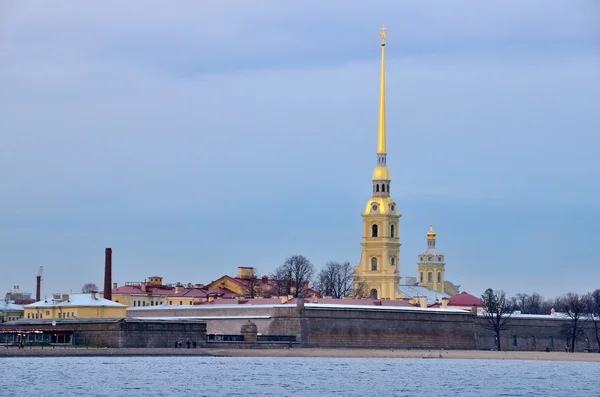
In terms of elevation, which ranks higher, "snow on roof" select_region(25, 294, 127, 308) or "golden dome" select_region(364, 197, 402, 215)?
"golden dome" select_region(364, 197, 402, 215)

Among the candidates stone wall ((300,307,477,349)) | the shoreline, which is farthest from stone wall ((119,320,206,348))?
stone wall ((300,307,477,349))

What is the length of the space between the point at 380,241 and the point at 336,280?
6809 mm

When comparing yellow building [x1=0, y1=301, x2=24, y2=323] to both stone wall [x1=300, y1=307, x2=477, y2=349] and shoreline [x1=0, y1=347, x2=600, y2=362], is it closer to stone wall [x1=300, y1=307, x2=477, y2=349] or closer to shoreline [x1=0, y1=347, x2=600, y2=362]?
stone wall [x1=300, y1=307, x2=477, y2=349]

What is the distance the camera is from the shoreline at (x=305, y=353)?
276 feet

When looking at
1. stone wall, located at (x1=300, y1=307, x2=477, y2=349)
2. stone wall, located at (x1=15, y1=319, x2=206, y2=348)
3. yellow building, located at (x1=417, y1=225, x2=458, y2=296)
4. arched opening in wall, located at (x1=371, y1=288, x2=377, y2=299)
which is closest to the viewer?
stone wall, located at (x1=15, y1=319, x2=206, y2=348)

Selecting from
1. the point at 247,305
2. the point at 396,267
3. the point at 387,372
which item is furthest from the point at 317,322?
the point at 396,267

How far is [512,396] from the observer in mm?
59188

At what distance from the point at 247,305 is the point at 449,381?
3603 cm

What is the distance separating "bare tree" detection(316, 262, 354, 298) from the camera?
444ft

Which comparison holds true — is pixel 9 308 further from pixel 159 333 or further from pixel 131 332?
pixel 131 332

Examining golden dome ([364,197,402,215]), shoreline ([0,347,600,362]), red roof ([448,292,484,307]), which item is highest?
golden dome ([364,197,402,215])

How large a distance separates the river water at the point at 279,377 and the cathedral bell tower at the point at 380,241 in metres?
49.0

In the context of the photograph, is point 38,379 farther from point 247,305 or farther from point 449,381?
point 247,305

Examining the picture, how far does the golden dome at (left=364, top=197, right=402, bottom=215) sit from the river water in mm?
51399
